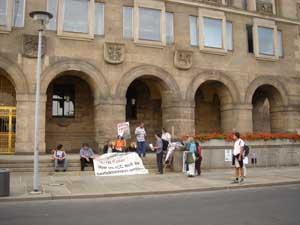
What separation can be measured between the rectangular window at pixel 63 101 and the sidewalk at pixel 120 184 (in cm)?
801

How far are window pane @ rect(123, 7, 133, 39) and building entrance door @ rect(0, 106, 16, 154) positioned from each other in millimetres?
8371

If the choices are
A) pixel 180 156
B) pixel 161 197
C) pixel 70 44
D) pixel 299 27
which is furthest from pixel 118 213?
pixel 299 27

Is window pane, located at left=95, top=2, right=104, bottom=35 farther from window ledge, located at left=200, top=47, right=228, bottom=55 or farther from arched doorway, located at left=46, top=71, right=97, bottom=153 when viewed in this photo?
window ledge, located at left=200, top=47, right=228, bottom=55

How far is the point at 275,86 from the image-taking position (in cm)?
2547

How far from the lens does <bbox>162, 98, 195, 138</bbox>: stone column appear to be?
71.1 ft

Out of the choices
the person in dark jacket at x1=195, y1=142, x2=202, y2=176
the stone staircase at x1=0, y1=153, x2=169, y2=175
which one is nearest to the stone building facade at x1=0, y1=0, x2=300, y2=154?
A: the stone staircase at x1=0, y1=153, x2=169, y2=175

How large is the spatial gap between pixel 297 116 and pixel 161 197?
1869 cm

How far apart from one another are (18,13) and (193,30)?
35.7 ft

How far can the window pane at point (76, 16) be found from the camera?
20016 millimetres

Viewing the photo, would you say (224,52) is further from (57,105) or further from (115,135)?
(57,105)

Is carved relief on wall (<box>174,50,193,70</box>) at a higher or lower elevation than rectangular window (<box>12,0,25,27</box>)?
lower

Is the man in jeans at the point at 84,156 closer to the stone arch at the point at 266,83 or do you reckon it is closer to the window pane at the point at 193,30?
the window pane at the point at 193,30

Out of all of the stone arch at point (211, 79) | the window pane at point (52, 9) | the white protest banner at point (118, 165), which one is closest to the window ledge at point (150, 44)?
the stone arch at point (211, 79)

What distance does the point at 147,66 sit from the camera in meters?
21.3
